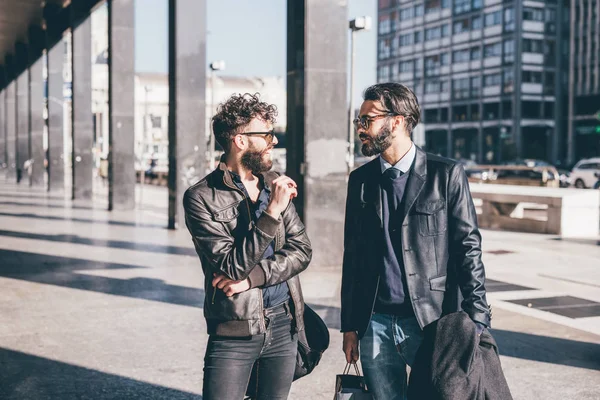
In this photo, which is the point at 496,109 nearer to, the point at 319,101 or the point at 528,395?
the point at 319,101

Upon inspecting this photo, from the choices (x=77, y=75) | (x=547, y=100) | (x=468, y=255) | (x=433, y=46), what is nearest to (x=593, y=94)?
(x=547, y=100)

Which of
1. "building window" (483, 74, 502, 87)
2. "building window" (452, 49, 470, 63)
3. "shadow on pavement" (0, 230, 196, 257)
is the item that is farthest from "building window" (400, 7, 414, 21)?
"shadow on pavement" (0, 230, 196, 257)

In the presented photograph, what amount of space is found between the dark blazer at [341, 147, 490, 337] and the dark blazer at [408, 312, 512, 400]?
4.8 inches

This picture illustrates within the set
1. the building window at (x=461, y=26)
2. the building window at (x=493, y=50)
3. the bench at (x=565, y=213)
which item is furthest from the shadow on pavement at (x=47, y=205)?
the building window at (x=461, y=26)

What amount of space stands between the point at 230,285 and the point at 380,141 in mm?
869

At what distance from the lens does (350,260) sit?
3.38m

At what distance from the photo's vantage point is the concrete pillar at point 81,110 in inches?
1051

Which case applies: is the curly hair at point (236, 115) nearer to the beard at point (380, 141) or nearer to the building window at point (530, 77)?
the beard at point (380, 141)

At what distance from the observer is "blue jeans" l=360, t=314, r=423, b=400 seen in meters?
3.24

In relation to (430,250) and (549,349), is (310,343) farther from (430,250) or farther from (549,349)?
(549,349)

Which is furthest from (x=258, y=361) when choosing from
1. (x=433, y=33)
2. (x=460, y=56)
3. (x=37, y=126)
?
(x=433, y=33)

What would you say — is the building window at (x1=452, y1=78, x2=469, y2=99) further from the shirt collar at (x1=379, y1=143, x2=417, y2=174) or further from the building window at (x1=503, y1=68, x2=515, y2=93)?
the shirt collar at (x1=379, y1=143, x2=417, y2=174)

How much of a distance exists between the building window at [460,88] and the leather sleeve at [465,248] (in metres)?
98.2

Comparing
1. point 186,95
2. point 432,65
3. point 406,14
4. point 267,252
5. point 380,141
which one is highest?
point 406,14
